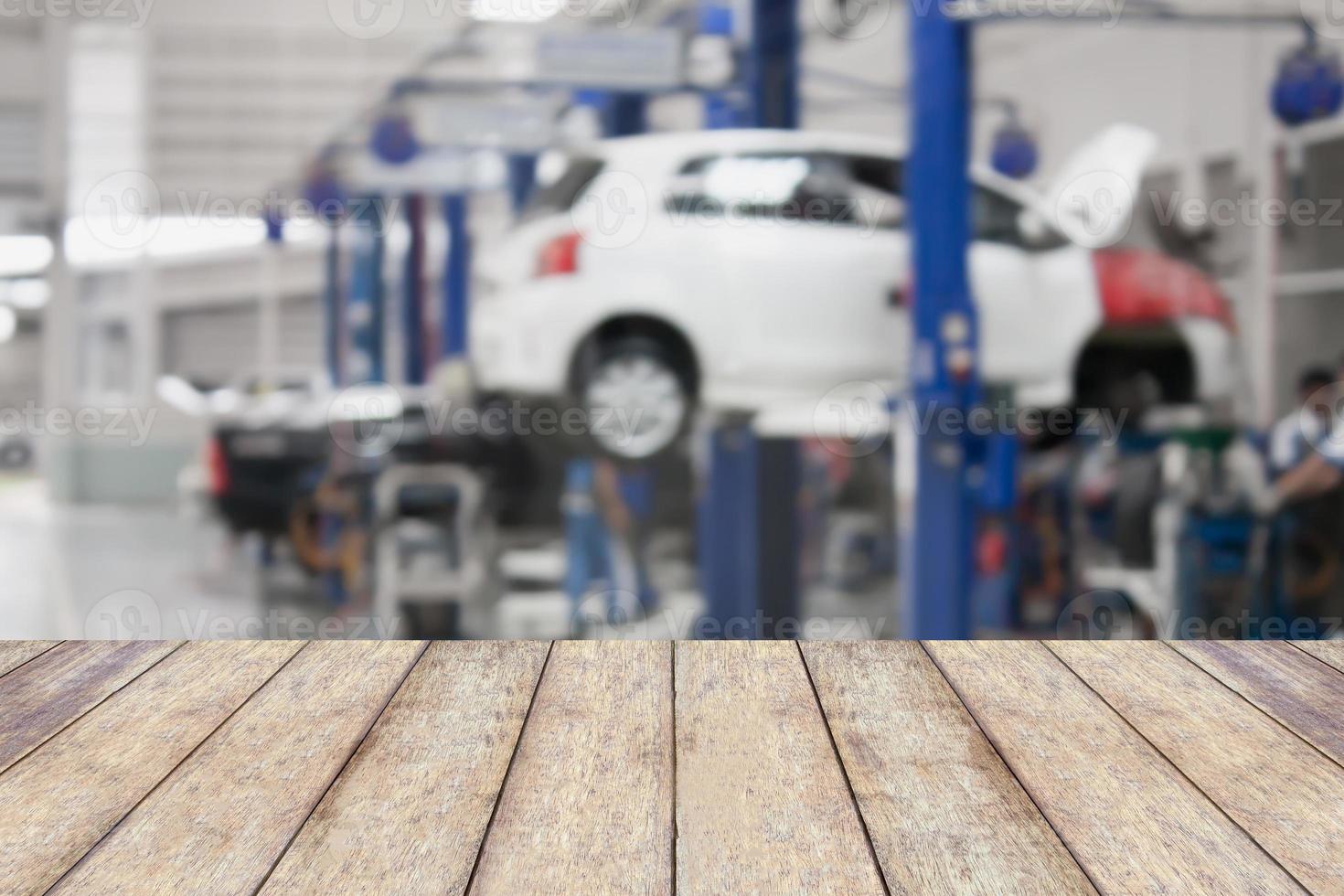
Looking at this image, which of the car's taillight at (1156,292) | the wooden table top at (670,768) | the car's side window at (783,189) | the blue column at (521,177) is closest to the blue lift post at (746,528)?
the car's side window at (783,189)

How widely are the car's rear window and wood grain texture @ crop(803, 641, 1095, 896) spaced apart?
174cm

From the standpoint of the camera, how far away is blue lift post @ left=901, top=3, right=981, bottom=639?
3.10 metres

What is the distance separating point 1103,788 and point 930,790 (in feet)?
0.71

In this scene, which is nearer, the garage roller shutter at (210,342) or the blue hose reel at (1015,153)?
the blue hose reel at (1015,153)

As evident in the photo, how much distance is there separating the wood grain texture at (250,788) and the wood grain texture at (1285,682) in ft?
4.36

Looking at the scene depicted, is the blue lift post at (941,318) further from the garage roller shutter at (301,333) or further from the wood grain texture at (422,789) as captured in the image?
the garage roller shutter at (301,333)

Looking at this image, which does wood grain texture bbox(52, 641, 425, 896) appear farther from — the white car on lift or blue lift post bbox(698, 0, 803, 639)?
blue lift post bbox(698, 0, 803, 639)

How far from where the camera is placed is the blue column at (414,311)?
11.9 feet

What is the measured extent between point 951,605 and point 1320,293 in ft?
4.54

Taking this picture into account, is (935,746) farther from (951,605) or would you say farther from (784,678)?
(951,605)

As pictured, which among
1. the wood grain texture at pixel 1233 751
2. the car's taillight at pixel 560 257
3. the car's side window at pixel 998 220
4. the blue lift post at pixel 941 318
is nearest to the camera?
the wood grain texture at pixel 1233 751

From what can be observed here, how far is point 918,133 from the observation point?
10.4 ft

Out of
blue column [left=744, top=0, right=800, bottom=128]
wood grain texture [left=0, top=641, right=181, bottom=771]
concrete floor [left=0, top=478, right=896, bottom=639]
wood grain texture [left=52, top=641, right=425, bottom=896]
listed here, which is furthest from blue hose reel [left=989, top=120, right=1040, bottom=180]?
wood grain texture [left=0, top=641, right=181, bottom=771]

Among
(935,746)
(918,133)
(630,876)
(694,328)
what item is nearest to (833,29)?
(918,133)
